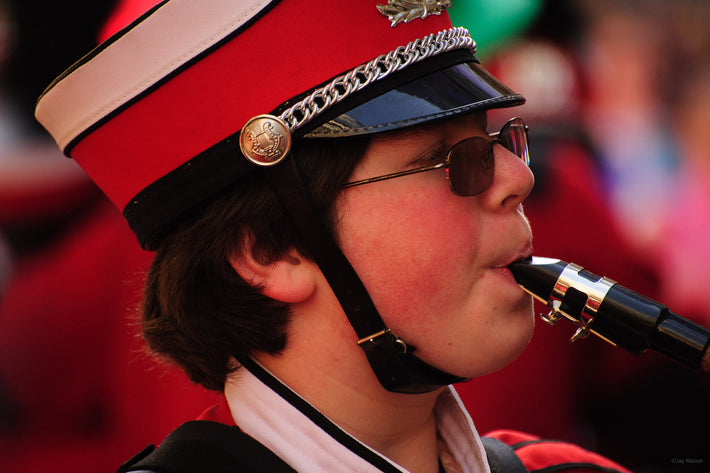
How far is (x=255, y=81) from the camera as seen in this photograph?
6.31 ft

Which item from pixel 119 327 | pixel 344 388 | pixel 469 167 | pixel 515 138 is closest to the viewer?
pixel 469 167

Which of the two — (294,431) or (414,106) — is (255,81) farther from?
(294,431)

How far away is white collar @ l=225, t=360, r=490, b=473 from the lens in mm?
2016

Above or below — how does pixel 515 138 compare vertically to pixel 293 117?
below

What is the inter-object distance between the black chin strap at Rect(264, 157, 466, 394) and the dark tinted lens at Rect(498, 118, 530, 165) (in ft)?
1.97

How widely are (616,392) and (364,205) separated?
2.46 metres

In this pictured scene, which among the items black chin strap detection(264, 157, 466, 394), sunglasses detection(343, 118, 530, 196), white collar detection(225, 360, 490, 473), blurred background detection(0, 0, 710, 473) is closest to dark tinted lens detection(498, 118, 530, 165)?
sunglasses detection(343, 118, 530, 196)

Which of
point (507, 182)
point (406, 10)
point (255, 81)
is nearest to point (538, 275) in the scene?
point (507, 182)

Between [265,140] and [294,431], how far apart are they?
78 cm

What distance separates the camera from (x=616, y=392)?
12.7 ft

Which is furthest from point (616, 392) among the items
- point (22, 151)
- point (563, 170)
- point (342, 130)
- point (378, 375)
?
point (22, 151)

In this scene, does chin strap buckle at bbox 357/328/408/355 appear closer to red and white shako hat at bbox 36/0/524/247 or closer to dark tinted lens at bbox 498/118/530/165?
red and white shako hat at bbox 36/0/524/247

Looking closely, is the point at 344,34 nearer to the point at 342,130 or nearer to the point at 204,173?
the point at 342,130

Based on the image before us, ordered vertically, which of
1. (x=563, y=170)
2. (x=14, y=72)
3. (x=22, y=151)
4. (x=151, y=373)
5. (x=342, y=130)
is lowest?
(x=563, y=170)
